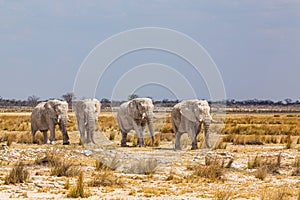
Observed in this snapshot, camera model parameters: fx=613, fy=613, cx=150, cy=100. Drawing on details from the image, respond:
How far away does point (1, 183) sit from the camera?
1348cm

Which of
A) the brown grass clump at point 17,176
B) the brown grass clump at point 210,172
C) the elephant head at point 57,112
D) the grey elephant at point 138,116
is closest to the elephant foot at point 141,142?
the grey elephant at point 138,116

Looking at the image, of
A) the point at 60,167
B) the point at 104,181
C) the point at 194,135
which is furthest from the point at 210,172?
the point at 194,135

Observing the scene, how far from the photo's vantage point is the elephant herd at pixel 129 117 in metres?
23.8

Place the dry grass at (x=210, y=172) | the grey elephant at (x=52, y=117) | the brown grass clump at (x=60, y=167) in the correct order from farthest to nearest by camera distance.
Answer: the grey elephant at (x=52, y=117) → the dry grass at (x=210, y=172) → the brown grass clump at (x=60, y=167)

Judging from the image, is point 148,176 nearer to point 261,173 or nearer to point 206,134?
point 261,173

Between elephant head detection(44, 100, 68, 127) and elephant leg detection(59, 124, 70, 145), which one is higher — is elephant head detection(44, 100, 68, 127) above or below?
above

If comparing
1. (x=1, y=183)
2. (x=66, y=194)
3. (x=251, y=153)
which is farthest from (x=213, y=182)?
(x=251, y=153)

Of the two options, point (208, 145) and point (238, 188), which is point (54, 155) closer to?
Answer: point (238, 188)

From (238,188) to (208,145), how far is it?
10.2 meters

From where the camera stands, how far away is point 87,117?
1071 inches

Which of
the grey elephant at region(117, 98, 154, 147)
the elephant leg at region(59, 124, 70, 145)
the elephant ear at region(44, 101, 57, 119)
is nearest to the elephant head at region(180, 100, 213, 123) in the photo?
the grey elephant at region(117, 98, 154, 147)

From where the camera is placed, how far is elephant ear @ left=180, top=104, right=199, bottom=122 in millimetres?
23727

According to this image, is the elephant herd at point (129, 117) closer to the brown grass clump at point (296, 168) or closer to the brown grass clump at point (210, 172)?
the brown grass clump at point (296, 168)

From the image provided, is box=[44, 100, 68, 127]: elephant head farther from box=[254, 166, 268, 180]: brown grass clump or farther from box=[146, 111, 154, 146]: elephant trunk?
box=[254, 166, 268, 180]: brown grass clump
